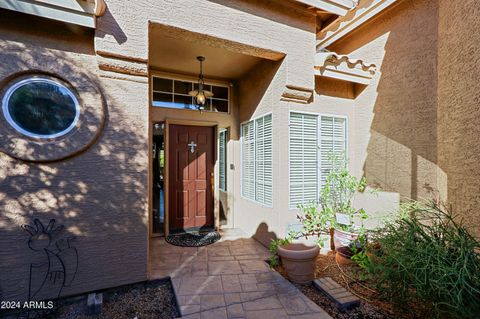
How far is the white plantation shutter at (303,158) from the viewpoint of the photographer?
146 inches

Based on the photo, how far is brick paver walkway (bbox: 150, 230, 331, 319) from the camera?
2305 mm

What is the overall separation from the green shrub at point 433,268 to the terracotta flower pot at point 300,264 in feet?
2.29

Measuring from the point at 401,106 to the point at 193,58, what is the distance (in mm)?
3493

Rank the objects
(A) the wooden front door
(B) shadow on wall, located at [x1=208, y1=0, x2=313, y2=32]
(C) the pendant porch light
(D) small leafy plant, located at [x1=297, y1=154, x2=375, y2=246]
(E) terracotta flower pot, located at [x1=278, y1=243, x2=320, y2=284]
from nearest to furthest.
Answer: (E) terracotta flower pot, located at [x1=278, y1=243, x2=320, y2=284]
(B) shadow on wall, located at [x1=208, y1=0, x2=313, y2=32]
(D) small leafy plant, located at [x1=297, y1=154, x2=375, y2=246]
(C) the pendant porch light
(A) the wooden front door

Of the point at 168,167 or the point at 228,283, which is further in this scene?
the point at 168,167

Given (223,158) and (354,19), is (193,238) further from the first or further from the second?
(354,19)

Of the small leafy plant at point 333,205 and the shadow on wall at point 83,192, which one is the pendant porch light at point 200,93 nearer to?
the shadow on wall at point 83,192

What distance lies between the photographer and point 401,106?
144 inches

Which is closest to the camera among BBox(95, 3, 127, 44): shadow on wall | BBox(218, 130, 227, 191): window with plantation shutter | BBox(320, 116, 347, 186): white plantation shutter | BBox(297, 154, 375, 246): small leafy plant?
BBox(95, 3, 127, 44): shadow on wall

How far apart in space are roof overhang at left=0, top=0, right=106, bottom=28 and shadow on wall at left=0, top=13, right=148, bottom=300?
24 cm

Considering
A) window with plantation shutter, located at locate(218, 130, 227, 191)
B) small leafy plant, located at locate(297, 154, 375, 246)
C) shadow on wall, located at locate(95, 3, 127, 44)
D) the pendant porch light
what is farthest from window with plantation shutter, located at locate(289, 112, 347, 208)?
shadow on wall, located at locate(95, 3, 127, 44)

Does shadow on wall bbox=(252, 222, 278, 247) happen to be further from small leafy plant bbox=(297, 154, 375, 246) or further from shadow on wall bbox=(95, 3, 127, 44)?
shadow on wall bbox=(95, 3, 127, 44)

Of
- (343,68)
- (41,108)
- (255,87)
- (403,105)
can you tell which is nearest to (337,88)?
(343,68)

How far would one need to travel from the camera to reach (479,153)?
8.93 ft
